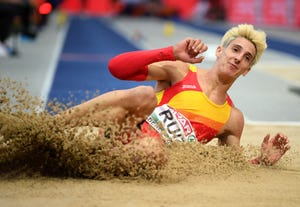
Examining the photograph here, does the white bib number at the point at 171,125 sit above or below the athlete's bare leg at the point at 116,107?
below

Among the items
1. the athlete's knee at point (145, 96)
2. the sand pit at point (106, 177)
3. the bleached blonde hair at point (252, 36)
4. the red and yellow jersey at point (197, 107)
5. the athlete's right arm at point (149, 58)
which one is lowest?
the sand pit at point (106, 177)

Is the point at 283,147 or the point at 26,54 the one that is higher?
the point at 283,147

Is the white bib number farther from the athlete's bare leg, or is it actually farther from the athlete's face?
the athlete's face

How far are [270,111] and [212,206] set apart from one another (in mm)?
4479

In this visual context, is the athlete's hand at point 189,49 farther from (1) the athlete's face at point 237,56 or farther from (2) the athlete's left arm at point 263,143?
(2) the athlete's left arm at point 263,143

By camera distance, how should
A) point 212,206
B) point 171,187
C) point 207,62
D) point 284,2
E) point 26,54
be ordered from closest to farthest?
point 212,206 < point 171,187 < point 207,62 < point 26,54 < point 284,2

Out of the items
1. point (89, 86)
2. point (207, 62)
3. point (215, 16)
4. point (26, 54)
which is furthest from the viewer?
point (215, 16)

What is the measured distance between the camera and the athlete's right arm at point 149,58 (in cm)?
464

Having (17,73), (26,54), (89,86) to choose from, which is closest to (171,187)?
(89,86)

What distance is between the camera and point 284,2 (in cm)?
2733

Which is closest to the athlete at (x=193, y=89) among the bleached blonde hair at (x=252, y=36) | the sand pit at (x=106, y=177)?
the bleached blonde hair at (x=252, y=36)

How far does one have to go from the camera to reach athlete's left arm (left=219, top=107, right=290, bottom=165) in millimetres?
4949

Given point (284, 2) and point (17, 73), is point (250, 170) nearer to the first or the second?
point (17, 73)

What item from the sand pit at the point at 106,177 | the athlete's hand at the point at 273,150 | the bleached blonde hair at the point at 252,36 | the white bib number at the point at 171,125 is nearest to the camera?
the sand pit at the point at 106,177
